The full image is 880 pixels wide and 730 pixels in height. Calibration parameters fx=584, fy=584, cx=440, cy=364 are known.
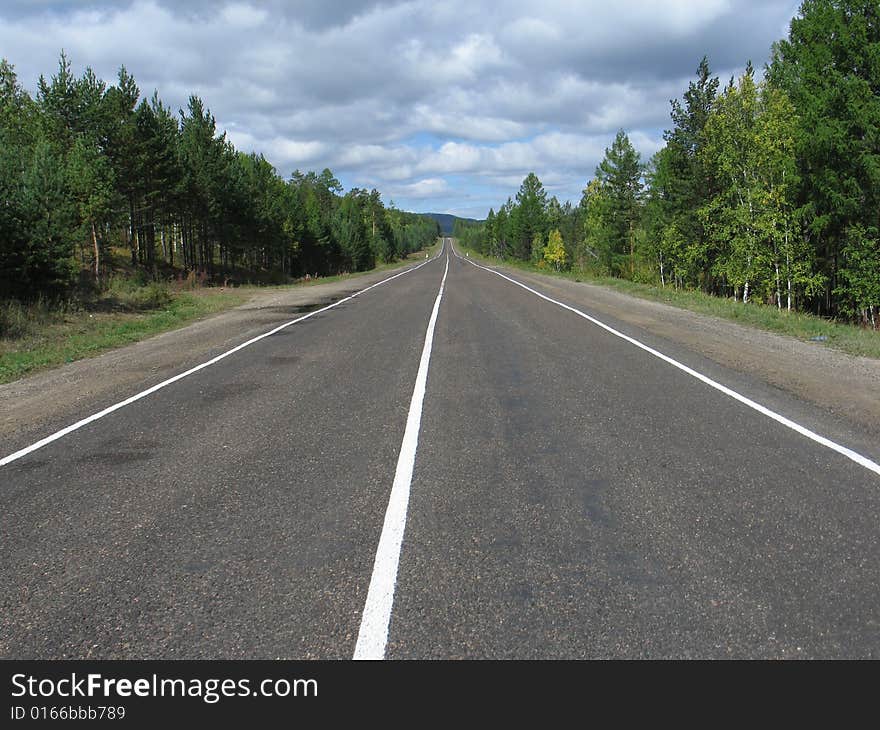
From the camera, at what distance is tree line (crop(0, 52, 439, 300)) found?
17.6 m

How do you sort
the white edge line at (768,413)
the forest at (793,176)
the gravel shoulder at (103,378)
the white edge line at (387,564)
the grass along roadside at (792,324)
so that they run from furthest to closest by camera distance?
the forest at (793,176)
the grass along roadside at (792,324)
the gravel shoulder at (103,378)
the white edge line at (768,413)
the white edge line at (387,564)

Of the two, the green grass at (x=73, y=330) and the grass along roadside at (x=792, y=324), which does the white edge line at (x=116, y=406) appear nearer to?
the green grass at (x=73, y=330)

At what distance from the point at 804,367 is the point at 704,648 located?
8.13 m

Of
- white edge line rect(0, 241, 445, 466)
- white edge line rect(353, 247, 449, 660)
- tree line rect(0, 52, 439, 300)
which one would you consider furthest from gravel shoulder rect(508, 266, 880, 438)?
tree line rect(0, 52, 439, 300)

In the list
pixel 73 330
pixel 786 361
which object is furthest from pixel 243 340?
pixel 786 361

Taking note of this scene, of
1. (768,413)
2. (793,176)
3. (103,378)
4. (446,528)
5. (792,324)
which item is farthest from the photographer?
(793,176)

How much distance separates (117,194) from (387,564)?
36.1 metres

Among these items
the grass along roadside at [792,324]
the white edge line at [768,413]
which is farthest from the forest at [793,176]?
the white edge line at [768,413]

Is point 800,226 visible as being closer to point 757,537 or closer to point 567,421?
point 567,421

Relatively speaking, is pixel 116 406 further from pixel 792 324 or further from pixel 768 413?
pixel 792 324

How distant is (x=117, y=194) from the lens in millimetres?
32875

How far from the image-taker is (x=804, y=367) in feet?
30.4

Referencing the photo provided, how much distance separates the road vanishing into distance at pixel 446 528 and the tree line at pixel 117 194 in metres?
13.5

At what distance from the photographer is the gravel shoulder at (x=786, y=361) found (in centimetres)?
704
